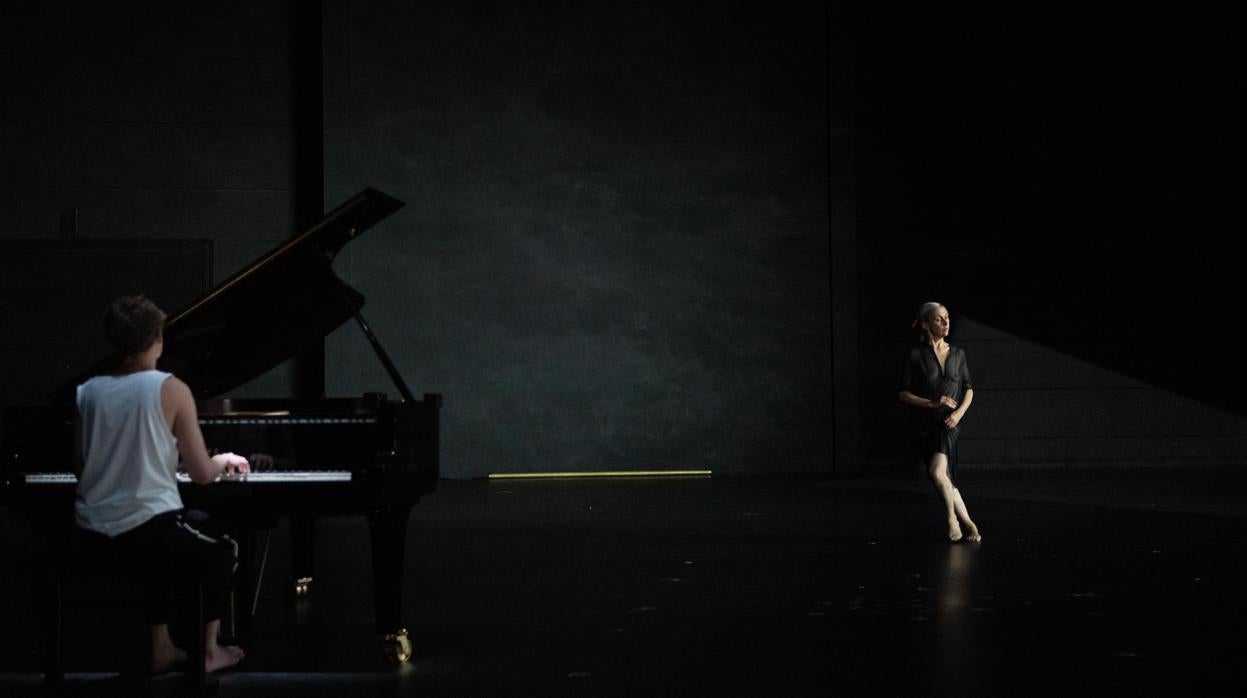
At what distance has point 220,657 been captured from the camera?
4.10 m

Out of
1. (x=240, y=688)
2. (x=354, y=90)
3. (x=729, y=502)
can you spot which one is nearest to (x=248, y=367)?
(x=240, y=688)

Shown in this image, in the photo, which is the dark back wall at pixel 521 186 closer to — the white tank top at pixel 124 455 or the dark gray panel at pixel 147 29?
the dark gray panel at pixel 147 29

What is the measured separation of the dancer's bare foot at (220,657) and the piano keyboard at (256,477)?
1.67 ft

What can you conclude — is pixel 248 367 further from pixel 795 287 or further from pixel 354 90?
pixel 795 287

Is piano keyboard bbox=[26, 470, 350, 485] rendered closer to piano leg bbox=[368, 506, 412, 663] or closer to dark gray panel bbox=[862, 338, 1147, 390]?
piano leg bbox=[368, 506, 412, 663]

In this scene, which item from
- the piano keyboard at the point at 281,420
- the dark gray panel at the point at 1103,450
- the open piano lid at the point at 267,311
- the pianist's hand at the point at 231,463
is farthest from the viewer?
the dark gray panel at the point at 1103,450

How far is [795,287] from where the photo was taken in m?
11.5

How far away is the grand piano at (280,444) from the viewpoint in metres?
4.14

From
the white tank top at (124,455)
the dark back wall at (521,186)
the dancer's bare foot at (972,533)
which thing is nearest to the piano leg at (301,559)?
the white tank top at (124,455)

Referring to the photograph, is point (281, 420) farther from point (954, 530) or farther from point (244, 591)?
point (954, 530)

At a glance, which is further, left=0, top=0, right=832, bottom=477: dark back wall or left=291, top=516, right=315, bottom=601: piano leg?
left=0, top=0, right=832, bottom=477: dark back wall

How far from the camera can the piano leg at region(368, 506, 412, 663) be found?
13.5 ft

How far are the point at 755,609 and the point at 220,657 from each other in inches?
78.1

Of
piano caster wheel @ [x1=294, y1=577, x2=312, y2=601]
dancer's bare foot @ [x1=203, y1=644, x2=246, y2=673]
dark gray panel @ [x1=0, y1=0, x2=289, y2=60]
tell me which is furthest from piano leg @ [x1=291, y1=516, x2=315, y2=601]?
dark gray panel @ [x1=0, y1=0, x2=289, y2=60]
